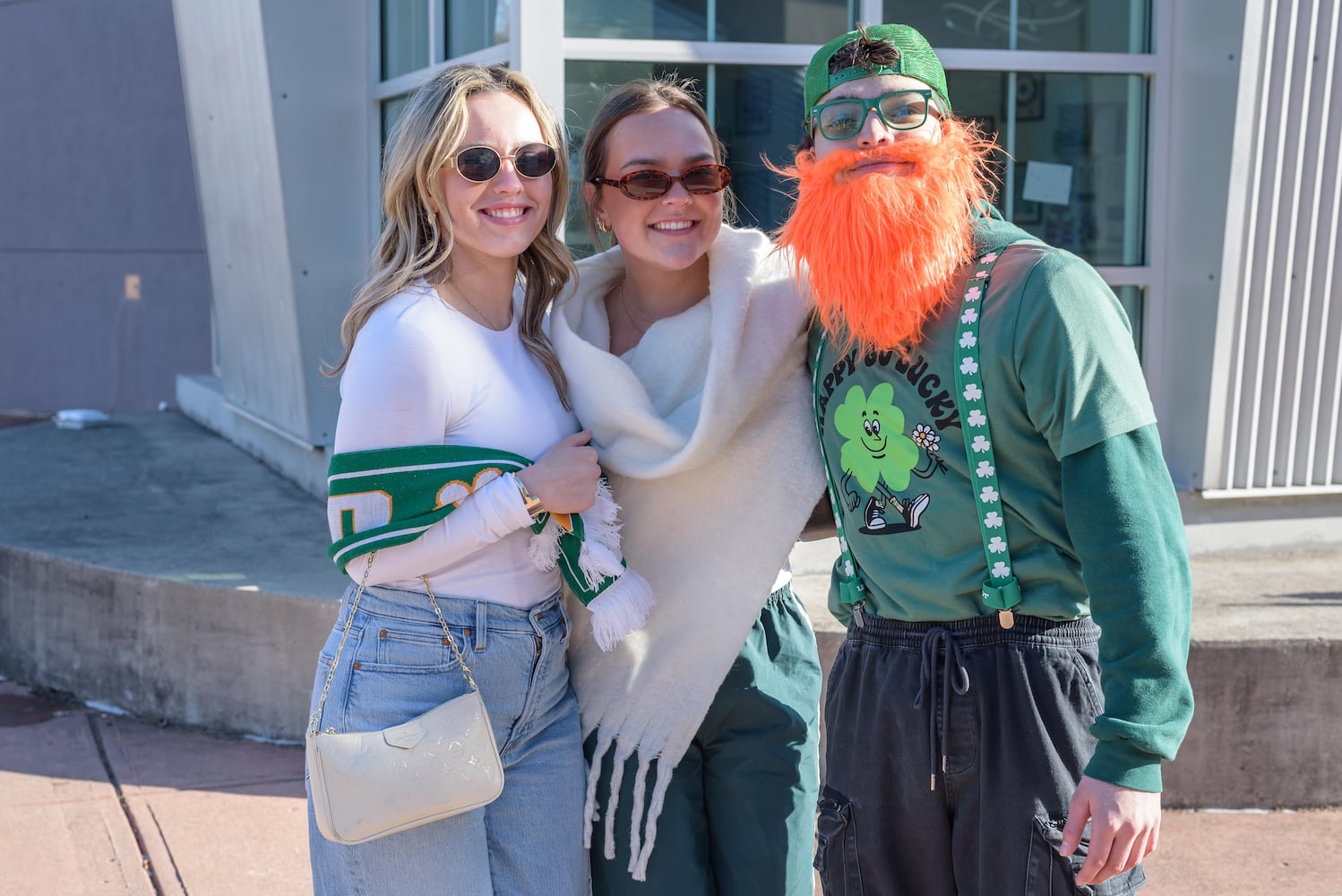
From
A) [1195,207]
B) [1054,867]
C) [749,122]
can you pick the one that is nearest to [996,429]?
[1054,867]

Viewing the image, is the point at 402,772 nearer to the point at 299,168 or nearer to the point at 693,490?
the point at 693,490

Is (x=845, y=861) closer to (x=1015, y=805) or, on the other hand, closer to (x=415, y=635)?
(x=1015, y=805)

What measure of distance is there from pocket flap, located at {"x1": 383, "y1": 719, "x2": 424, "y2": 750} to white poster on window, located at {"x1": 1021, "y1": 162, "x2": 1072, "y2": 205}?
12.4 feet

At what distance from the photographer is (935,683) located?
6.57ft

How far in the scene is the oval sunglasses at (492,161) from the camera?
2.32 meters

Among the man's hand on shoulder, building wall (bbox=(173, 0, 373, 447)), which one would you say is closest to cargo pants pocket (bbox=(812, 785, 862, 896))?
the man's hand on shoulder

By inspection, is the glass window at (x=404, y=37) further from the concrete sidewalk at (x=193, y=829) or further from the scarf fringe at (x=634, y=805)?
the scarf fringe at (x=634, y=805)

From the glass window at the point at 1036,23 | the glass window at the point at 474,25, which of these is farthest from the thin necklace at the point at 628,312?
the glass window at the point at 1036,23

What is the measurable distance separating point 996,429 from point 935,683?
1.32 ft

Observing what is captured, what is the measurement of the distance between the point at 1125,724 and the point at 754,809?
80cm

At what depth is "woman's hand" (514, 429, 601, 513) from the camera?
7.20 ft

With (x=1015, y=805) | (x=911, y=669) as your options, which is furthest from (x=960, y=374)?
(x=1015, y=805)

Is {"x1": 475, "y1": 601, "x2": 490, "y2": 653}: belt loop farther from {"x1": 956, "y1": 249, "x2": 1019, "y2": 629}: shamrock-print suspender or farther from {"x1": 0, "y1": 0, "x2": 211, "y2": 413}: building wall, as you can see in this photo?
{"x1": 0, "y1": 0, "x2": 211, "y2": 413}: building wall

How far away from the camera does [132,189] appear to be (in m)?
12.3
